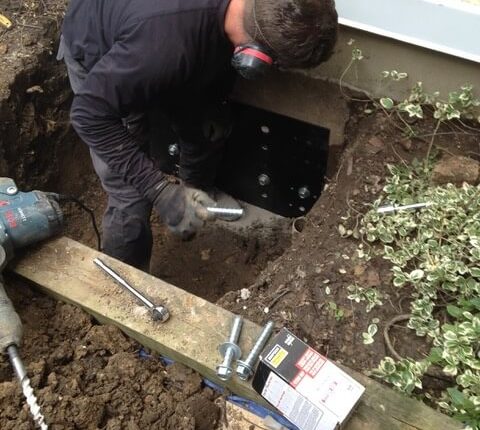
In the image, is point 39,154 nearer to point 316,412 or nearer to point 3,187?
point 3,187

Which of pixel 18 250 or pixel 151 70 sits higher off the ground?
pixel 151 70

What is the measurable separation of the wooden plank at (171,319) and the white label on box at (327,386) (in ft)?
0.38

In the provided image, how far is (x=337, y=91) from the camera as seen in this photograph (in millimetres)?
2904

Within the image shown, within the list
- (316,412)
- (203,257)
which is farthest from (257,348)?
(203,257)

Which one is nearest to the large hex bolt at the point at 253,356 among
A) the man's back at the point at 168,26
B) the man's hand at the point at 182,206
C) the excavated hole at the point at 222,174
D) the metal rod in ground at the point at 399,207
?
the man's hand at the point at 182,206

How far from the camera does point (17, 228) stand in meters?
2.19

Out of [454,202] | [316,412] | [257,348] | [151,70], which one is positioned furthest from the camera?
[454,202]

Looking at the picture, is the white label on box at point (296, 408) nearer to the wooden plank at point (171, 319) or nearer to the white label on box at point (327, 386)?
the white label on box at point (327, 386)

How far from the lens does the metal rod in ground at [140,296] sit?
82.0 inches

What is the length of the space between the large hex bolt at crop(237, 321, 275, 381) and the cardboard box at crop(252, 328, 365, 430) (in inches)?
1.8

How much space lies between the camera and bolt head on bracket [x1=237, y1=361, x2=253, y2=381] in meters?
1.89

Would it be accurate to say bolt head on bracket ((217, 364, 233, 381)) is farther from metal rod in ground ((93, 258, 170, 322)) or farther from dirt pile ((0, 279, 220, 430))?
metal rod in ground ((93, 258, 170, 322))

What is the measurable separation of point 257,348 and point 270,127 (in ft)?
5.25

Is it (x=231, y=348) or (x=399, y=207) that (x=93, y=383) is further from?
(x=399, y=207)
